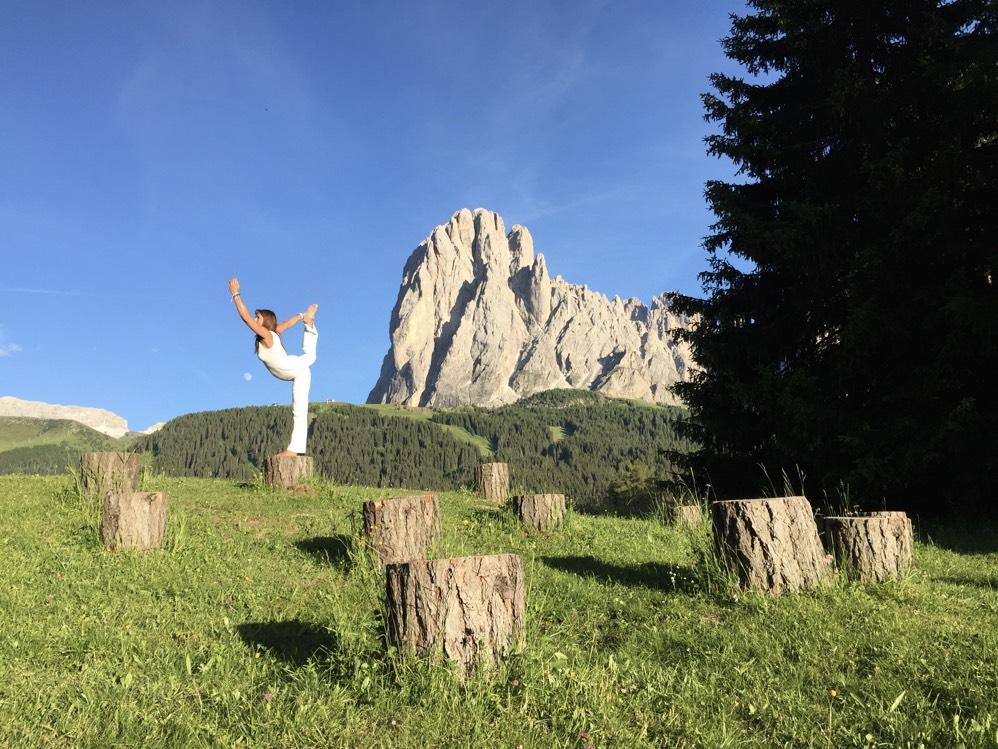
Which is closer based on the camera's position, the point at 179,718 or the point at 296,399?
the point at 179,718

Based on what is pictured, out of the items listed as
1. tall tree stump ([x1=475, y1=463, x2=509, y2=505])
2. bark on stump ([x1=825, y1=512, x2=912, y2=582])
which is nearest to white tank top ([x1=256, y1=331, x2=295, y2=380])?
tall tree stump ([x1=475, y1=463, x2=509, y2=505])

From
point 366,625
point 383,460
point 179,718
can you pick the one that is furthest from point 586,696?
point 383,460

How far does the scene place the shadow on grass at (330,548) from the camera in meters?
7.85

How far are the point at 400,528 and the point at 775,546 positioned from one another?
4093 millimetres

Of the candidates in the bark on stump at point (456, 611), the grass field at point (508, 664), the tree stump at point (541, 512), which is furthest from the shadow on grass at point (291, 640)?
the tree stump at point (541, 512)

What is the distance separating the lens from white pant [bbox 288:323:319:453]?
12234 mm

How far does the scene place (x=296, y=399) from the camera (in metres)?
12.3

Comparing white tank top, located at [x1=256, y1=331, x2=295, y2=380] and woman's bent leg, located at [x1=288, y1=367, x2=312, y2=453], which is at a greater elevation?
white tank top, located at [x1=256, y1=331, x2=295, y2=380]

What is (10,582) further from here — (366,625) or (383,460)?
(383,460)

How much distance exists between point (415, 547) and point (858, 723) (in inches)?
191

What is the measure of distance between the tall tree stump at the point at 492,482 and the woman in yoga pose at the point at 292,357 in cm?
378

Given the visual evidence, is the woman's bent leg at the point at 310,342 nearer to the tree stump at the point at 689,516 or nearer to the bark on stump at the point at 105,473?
the bark on stump at the point at 105,473

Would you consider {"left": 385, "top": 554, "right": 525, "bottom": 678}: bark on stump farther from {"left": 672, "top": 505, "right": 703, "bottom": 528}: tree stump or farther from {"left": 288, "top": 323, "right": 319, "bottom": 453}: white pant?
{"left": 288, "top": 323, "right": 319, "bottom": 453}: white pant

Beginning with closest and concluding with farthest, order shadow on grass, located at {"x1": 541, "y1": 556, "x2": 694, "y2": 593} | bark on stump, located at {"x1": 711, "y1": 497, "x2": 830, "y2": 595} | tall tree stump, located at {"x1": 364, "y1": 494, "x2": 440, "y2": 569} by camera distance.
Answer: bark on stump, located at {"x1": 711, "y1": 497, "x2": 830, "y2": 595}, shadow on grass, located at {"x1": 541, "y1": 556, "x2": 694, "y2": 593}, tall tree stump, located at {"x1": 364, "y1": 494, "x2": 440, "y2": 569}
